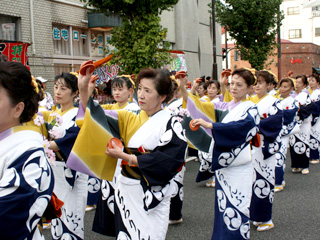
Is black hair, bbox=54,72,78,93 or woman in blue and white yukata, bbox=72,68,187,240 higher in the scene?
black hair, bbox=54,72,78,93

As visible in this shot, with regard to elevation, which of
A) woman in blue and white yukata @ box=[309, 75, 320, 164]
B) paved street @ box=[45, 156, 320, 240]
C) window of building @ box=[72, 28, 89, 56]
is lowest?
paved street @ box=[45, 156, 320, 240]

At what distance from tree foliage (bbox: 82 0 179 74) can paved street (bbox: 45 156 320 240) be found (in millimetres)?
3850

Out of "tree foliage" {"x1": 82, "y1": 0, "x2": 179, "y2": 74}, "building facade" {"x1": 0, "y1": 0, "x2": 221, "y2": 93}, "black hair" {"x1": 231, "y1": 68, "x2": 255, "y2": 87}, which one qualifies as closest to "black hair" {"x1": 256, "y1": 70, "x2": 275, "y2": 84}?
"black hair" {"x1": 231, "y1": 68, "x2": 255, "y2": 87}

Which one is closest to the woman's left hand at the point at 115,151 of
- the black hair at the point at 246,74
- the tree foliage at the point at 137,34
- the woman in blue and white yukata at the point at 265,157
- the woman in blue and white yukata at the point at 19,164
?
the woman in blue and white yukata at the point at 19,164

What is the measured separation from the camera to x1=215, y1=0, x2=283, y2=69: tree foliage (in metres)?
16.5

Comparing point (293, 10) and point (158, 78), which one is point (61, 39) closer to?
point (158, 78)

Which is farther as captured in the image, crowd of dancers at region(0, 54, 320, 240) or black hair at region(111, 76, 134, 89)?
black hair at region(111, 76, 134, 89)

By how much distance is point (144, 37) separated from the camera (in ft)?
32.1

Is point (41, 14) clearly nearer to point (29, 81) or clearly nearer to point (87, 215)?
point (87, 215)

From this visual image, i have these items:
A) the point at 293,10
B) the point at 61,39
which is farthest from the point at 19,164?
the point at 293,10

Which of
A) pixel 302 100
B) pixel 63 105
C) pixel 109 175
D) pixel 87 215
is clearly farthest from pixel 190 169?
pixel 109 175

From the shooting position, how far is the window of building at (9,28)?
Result: 10.4 m

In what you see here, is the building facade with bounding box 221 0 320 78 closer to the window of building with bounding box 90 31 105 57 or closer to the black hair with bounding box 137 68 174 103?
the window of building with bounding box 90 31 105 57

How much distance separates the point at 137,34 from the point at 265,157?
5977 millimetres
